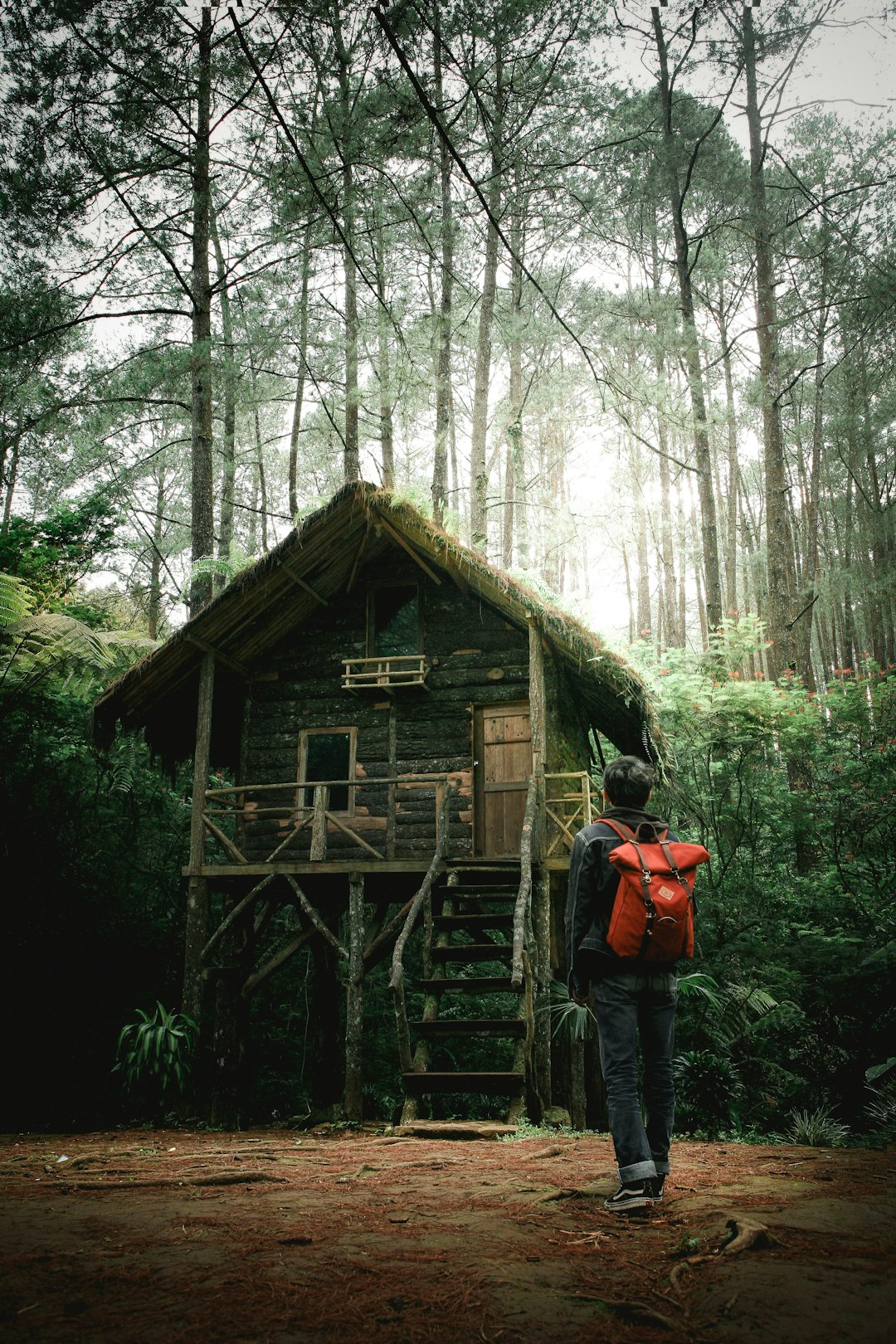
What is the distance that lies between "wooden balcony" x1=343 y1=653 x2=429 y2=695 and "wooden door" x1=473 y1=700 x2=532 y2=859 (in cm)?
110

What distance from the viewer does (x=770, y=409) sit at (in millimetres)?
17500

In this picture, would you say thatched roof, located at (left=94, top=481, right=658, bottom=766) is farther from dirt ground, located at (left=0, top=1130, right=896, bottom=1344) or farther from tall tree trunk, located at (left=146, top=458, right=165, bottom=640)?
tall tree trunk, located at (left=146, top=458, right=165, bottom=640)

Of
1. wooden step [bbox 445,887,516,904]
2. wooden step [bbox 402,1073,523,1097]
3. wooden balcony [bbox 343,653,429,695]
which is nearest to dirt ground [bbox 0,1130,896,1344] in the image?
wooden step [bbox 402,1073,523,1097]

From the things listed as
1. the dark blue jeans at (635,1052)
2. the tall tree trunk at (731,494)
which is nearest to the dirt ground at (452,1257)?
the dark blue jeans at (635,1052)

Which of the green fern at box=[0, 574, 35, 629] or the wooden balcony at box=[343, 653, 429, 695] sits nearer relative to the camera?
the green fern at box=[0, 574, 35, 629]

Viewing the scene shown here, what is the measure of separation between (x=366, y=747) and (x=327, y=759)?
2.57 ft

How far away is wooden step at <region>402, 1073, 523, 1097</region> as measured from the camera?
7.65m


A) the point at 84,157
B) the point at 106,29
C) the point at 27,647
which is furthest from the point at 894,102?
the point at 27,647

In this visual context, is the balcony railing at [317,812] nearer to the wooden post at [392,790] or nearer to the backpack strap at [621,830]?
the wooden post at [392,790]

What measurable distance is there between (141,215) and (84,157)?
287 centimetres

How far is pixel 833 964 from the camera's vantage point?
11.9 metres

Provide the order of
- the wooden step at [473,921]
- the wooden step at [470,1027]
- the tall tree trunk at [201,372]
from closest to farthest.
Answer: the wooden step at [470,1027] → the wooden step at [473,921] → the tall tree trunk at [201,372]

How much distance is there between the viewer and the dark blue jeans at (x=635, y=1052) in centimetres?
360

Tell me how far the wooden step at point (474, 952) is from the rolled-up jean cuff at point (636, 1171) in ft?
→ 17.8
